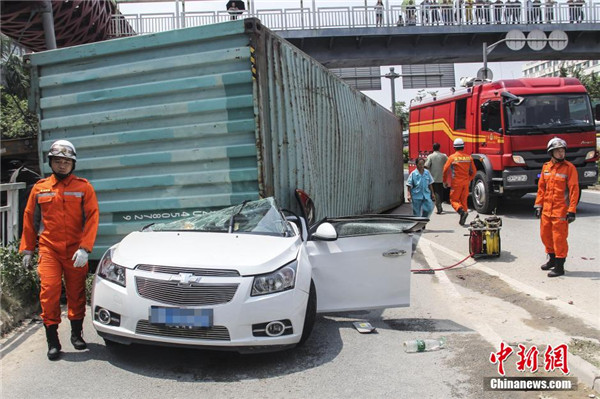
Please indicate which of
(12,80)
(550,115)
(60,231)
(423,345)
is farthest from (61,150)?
(12,80)

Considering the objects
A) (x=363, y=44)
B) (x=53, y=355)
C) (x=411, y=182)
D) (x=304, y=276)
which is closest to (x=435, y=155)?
(x=411, y=182)

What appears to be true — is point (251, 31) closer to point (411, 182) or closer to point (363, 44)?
point (411, 182)

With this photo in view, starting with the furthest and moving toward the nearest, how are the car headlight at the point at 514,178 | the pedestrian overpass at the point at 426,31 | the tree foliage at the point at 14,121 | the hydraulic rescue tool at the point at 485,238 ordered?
the pedestrian overpass at the point at 426,31, the tree foliage at the point at 14,121, the car headlight at the point at 514,178, the hydraulic rescue tool at the point at 485,238

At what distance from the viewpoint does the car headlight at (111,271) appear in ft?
12.8

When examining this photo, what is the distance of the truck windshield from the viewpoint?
11.6 m

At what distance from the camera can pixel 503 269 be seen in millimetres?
7109

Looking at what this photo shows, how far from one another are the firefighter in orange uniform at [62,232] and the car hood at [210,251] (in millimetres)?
395

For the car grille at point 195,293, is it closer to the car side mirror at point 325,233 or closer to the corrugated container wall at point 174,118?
the car side mirror at point 325,233

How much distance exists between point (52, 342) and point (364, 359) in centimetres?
245

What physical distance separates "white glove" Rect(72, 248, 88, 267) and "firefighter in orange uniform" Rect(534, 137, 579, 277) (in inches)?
212

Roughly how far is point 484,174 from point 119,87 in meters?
9.08

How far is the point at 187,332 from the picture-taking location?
367 cm

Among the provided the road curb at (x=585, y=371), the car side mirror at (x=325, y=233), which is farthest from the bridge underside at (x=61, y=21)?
the road curb at (x=585, y=371)

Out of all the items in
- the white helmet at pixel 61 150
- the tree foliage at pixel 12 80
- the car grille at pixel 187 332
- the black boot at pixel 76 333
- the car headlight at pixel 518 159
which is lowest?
the black boot at pixel 76 333
